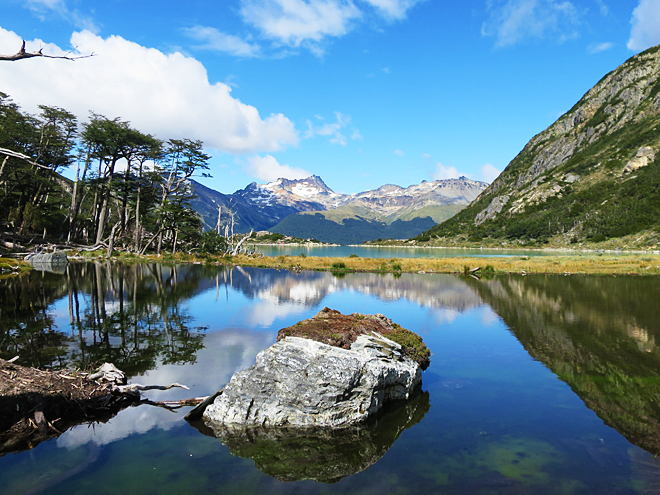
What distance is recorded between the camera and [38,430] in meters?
8.63

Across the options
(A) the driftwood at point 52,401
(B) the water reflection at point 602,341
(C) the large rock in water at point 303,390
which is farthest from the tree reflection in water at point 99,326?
(B) the water reflection at point 602,341

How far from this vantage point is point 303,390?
31.1 feet

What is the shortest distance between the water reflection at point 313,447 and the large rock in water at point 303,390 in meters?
0.26

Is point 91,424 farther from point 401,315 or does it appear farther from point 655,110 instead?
point 655,110

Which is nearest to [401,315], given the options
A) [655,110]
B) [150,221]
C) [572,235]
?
[150,221]

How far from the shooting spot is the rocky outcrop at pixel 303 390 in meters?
9.41

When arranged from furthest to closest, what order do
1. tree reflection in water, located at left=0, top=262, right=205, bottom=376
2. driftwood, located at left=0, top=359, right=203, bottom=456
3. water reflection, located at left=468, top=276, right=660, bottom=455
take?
1. tree reflection in water, located at left=0, top=262, right=205, bottom=376
2. water reflection, located at left=468, top=276, right=660, bottom=455
3. driftwood, located at left=0, top=359, right=203, bottom=456

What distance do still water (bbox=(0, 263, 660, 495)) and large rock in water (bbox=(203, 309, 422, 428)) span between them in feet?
1.88

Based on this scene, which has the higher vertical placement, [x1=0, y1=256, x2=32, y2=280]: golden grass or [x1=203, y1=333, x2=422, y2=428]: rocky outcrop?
[x1=0, y1=256, x2=32, y2=280]: golden grass

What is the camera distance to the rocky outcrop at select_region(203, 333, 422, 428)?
9406mm

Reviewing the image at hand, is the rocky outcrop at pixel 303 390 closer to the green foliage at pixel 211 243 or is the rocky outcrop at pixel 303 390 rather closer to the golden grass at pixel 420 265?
the golden grass at pixel 420 265

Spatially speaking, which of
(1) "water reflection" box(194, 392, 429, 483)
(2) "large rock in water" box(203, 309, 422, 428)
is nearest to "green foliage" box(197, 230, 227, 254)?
(2) "large rock in water" box(203, 309, 422, 428)

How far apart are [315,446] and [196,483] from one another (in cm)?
253

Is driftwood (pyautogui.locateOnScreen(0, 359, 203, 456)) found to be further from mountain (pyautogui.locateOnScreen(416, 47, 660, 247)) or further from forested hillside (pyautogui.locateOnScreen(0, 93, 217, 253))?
mountain (pyautogui.locateOnScreen(416, 47, 660, 247))
